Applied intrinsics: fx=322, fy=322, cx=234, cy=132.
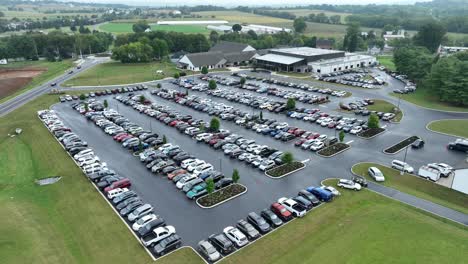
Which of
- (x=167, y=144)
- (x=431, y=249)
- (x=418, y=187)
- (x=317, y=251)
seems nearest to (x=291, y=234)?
(x=317, y=251)

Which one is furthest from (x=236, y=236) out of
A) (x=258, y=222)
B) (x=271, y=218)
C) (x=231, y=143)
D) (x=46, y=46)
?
(x=46, y=46)

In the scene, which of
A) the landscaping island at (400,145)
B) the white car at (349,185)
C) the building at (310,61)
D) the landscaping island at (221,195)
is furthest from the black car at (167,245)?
the building at (310,61)

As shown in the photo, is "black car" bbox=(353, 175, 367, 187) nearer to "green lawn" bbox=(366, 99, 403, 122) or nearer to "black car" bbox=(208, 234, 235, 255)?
"black car" bbox=(208, 234, 235, 255)

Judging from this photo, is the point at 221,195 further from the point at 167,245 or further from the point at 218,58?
the point at 218,58

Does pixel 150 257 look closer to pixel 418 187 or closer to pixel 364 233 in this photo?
pixel 364 233

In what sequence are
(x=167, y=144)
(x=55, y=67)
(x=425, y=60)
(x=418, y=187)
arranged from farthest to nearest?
1. (x=55, y=67)
2. (x=425, y=60)
3. (x=167, y=144)
4. (x=418, y=187)
